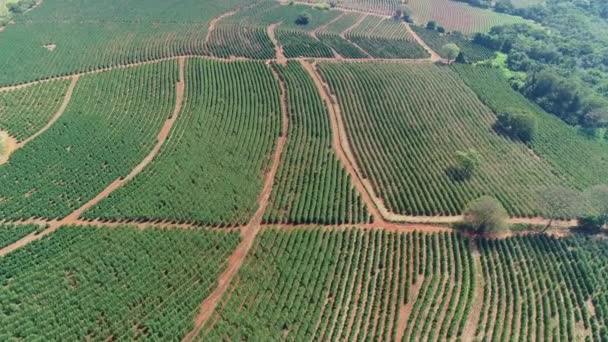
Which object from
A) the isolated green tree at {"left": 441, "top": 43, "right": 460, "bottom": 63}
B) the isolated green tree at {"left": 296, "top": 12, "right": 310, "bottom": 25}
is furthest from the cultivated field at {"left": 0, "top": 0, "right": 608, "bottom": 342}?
the isolated green tree at {"left": 296, "top": 12, "right": 310, "bottom": 25}

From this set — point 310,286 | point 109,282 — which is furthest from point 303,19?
point 109,282

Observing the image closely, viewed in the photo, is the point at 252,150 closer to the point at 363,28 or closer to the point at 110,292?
the point at 110,292

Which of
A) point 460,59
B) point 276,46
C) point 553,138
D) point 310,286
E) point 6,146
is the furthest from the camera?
point 460,59

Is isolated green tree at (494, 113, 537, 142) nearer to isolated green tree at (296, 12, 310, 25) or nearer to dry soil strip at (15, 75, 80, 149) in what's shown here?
isolated green tree at (296, 12, 310, 25)

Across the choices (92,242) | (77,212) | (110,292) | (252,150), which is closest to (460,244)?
(252,150)

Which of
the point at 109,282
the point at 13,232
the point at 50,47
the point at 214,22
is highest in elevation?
the point at 214,22

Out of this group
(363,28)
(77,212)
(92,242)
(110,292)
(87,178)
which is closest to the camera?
(110,292)

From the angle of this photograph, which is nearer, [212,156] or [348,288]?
[348,288]

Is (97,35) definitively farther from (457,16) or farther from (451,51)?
(457,16)
